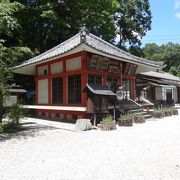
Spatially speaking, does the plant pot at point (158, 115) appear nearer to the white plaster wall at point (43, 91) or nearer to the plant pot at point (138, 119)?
the plant pot at point (138, 119)

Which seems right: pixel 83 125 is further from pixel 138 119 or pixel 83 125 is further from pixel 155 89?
pixel 155 89

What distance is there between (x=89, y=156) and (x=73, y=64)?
27.4 ft

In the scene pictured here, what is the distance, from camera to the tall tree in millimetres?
37219

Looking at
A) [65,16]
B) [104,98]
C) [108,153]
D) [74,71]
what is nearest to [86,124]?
[104,98]

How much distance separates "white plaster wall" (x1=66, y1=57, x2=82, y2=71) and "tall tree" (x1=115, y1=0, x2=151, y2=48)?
2281cm

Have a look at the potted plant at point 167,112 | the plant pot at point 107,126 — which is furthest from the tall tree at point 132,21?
the plant pot at point 107,126

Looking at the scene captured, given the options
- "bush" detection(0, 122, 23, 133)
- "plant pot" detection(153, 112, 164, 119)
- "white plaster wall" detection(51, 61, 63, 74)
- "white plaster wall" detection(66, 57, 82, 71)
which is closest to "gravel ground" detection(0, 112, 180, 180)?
"bush" detection(0, 122, 23, 133)

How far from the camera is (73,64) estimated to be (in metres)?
14.8

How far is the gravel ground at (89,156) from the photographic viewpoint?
18.3 feet

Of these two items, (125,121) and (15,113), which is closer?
(15,113)

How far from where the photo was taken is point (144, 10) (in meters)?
38.5

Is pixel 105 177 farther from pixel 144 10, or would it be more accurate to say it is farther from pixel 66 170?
pixel 144 10

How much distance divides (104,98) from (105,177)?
8.38 metres

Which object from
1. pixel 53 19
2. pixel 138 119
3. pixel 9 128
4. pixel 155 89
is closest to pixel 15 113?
pixel 9 128
